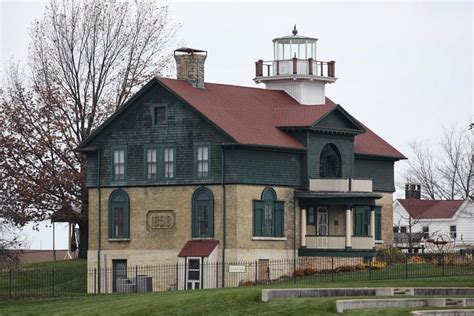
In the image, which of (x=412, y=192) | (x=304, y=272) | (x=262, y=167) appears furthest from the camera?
(x=412, y=192)

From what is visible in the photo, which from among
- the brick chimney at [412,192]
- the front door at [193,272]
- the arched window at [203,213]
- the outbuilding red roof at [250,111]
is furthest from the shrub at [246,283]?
the brick chimney at [412,192]

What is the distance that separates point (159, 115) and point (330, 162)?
917cm

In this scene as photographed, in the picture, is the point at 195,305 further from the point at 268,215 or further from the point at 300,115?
the point at 300,115

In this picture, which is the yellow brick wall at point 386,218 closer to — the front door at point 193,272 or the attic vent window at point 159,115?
the attic vent window at point 159,115

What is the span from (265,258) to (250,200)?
9.26 ft

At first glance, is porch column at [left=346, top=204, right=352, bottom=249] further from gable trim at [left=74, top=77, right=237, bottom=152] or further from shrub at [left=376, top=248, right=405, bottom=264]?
gable trim at [left=74, top=77, right=237, bottom=152]

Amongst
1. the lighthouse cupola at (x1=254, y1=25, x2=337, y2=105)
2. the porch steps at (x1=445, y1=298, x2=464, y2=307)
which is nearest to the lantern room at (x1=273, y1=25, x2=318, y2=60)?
the lighthouse cupola at (x1=254, y1=25, x2=337, y2=105)

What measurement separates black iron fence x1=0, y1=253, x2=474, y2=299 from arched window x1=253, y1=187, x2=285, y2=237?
1449mm

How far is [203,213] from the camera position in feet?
255

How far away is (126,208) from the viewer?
80.4 meters

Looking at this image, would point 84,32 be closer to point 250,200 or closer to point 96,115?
point 96,115

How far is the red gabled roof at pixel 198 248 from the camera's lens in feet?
251

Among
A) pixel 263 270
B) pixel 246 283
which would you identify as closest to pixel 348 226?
pixel 263 270

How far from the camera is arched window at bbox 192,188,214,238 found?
77.6 meters
